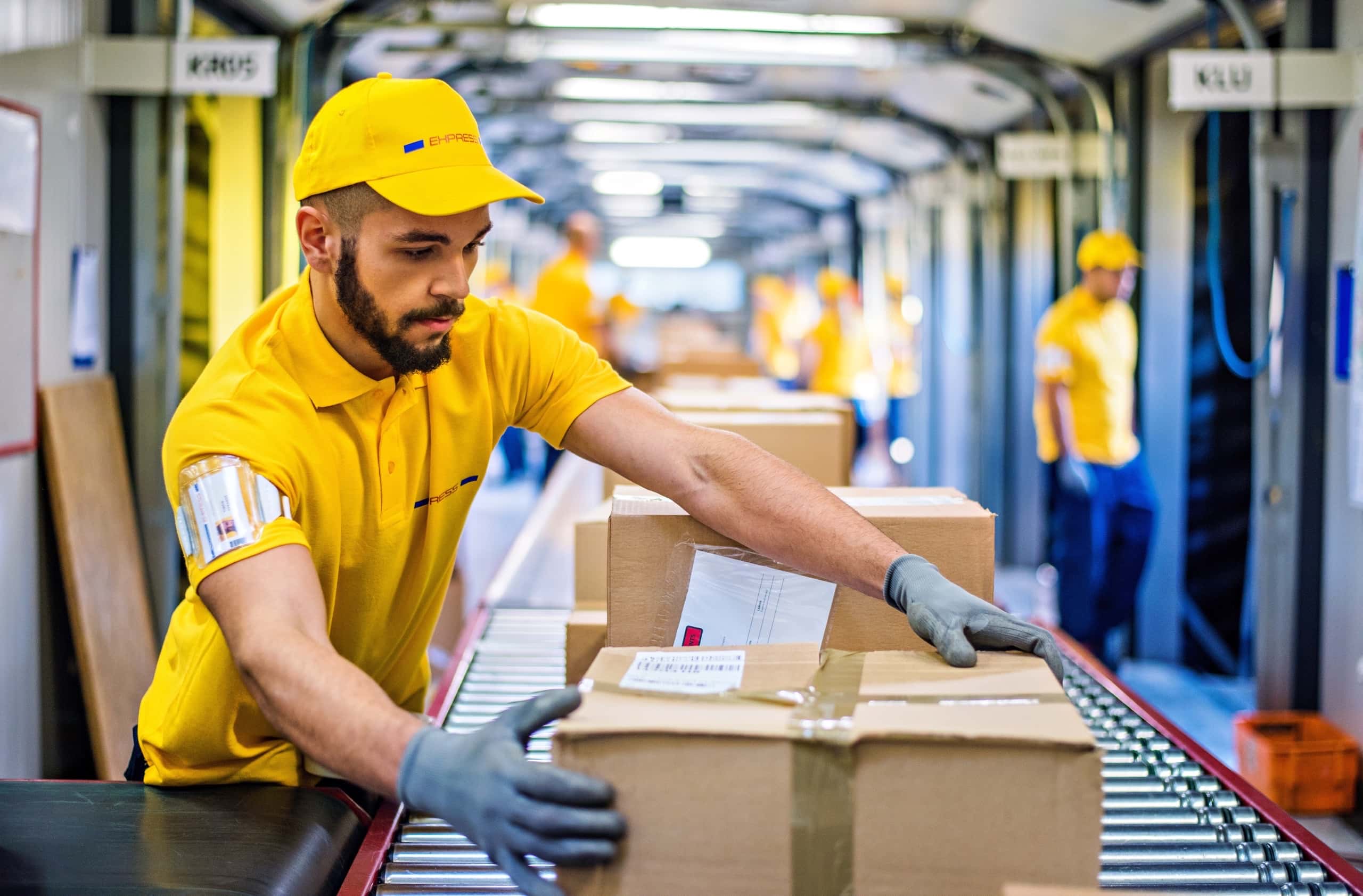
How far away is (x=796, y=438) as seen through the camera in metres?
2.87

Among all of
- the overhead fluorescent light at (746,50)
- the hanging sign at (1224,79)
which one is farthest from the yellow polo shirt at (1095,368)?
the overhead fluorescent light at (746,50)

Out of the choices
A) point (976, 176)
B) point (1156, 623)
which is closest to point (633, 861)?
point (1156, 623)

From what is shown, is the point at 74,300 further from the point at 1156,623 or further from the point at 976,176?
the point at 976,176

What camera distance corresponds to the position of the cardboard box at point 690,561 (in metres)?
1.62

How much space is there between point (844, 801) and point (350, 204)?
890 millimetres

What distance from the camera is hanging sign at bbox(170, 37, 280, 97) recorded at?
12.7 ft

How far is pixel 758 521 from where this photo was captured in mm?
1604

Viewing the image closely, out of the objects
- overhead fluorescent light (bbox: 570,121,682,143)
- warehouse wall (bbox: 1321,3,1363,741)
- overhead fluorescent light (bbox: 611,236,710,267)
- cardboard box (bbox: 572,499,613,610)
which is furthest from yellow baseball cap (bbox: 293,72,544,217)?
overhead fluorescent light (bbox: 611,236,710,267)

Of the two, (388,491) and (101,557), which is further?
(101,557)

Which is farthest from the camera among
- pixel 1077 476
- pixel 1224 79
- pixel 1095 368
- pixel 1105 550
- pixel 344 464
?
pixel 1077 476

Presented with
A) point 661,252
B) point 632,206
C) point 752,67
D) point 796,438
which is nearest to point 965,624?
point 796,438

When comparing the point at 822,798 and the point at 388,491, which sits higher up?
the point at 388,491

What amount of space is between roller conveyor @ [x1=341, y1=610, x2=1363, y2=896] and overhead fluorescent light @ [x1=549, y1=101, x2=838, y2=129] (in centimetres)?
617

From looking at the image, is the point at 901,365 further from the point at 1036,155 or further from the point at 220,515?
the point at 220,515
